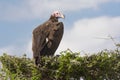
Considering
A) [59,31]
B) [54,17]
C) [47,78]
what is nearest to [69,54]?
[47,78]

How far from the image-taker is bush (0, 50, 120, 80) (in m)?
6.58

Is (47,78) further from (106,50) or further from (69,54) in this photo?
(106,50)

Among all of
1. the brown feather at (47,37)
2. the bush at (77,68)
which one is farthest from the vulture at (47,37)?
the bush at (77,68)

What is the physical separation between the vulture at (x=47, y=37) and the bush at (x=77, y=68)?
1.62 metres

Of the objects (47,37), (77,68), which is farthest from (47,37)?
(77,68)

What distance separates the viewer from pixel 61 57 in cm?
679

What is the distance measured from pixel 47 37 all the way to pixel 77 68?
2.64 metres

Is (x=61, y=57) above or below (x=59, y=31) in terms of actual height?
below

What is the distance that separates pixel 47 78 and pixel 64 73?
0.35 meters

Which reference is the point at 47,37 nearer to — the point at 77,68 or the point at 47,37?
the point at 47,37

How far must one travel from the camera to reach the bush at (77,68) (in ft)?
21.6

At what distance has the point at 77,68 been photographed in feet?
21.6

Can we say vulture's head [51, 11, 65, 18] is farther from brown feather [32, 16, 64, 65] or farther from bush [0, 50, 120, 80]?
bush [0, 50, 120, 80]

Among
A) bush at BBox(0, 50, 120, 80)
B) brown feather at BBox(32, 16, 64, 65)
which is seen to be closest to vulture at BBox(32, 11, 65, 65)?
brown feather at BBox(32, 16, 64, 65)
